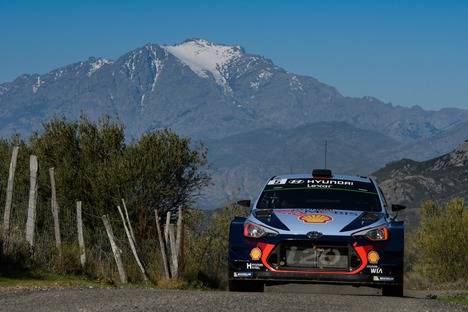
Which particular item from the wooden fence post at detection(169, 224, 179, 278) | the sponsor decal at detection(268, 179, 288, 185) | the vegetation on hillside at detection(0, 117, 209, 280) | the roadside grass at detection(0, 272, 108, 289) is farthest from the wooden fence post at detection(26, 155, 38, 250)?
the vegetation on hillside at detection(0, 117, 209, 280)

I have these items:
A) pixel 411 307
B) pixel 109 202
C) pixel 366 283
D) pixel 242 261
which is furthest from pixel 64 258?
pixel 109 202

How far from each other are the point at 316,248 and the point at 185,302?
10.2ft

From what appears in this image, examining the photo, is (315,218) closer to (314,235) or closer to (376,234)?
(314,235)

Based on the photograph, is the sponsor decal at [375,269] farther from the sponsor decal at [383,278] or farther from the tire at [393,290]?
the tire at [393,290]

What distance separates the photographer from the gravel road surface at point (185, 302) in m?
11.0

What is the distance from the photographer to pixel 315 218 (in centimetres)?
1435

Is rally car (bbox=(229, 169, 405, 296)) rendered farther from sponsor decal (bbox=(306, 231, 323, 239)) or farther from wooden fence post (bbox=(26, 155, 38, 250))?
wooden fence post (bbox=(26, 155, 38, 250))

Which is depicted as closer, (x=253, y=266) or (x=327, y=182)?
(x=253, y=266)

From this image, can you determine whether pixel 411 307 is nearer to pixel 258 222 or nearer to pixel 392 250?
pixel 392 250

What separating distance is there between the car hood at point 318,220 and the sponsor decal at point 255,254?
394mm

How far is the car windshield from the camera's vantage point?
15.5 m

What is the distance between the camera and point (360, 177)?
Answer: 16906 mm

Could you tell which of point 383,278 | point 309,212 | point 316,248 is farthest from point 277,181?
point 383,278

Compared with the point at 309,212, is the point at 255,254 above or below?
below
